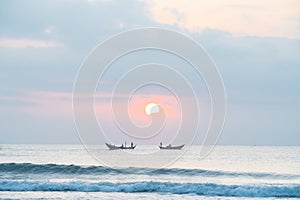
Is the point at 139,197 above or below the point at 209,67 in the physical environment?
below

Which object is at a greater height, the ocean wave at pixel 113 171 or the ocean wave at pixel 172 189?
the ocean wave at pixel 113 171

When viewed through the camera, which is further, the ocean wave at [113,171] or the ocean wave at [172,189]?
the ocean wave at [113,171]

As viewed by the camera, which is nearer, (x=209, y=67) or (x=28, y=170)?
(x=209, y=67)

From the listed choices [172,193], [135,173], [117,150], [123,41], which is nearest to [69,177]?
[135,173]

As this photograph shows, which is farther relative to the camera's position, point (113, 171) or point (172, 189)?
point (113, 171)


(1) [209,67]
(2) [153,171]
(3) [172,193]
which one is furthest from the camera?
(2) [153,171]

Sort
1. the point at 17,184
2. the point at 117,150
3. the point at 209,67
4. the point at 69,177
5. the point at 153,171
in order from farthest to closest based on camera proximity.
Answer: the point at 117,150 → the point at 153,171 → the point at 69,177 → the point at 17,184 → the point at 209,67

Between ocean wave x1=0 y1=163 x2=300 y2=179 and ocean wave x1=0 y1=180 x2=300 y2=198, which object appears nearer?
ocean wave x1=0 y1=180 x2=300 y2=198

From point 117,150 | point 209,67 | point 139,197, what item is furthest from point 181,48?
point 117,150

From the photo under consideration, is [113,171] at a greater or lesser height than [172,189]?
greater

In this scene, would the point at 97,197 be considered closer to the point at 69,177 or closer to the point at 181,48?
the point at 181,48

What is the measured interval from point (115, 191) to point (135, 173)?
1078 centimetres

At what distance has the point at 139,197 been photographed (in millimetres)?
24312

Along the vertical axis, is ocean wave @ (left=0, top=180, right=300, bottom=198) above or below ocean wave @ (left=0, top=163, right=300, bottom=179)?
below
